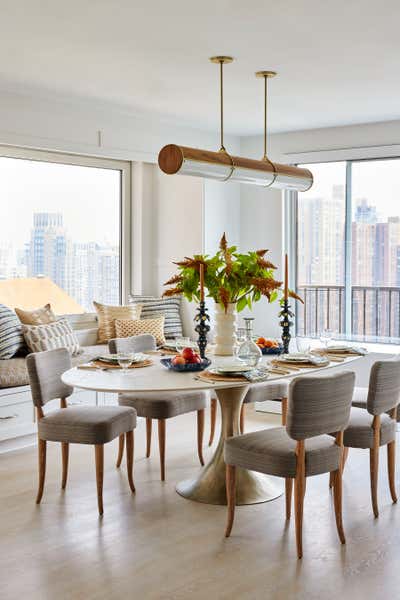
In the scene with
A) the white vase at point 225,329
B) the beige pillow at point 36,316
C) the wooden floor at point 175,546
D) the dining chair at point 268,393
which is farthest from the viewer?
the beige pillow at point 36,316

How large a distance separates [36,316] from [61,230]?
99 centimetres

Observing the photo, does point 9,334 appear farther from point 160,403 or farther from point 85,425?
point 85,425

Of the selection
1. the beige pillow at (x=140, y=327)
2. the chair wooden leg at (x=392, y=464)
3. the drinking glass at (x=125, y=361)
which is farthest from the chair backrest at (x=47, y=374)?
the beige pillow at (x=140, y=327)

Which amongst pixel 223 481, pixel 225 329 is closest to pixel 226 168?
pixel 225 329

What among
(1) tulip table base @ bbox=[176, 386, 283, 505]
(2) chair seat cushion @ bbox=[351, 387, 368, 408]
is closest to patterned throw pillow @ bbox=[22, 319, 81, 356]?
(1) tulip table base @ bbox=[176, 386, 283, 505]

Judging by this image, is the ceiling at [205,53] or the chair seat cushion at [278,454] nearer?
the chair seat cushion at [278,454]

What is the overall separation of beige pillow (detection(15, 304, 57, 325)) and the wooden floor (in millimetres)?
1406

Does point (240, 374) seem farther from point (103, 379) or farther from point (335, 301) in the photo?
point (335, 301)

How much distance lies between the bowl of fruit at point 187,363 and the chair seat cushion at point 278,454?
445 mm

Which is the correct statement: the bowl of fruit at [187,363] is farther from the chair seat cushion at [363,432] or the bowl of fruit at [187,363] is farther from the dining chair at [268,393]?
the dining chair at [268,393]

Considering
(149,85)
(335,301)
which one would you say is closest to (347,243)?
(335,301)

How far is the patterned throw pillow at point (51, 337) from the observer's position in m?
5.43

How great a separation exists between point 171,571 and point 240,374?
0.96m

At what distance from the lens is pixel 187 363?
383 centimetres
